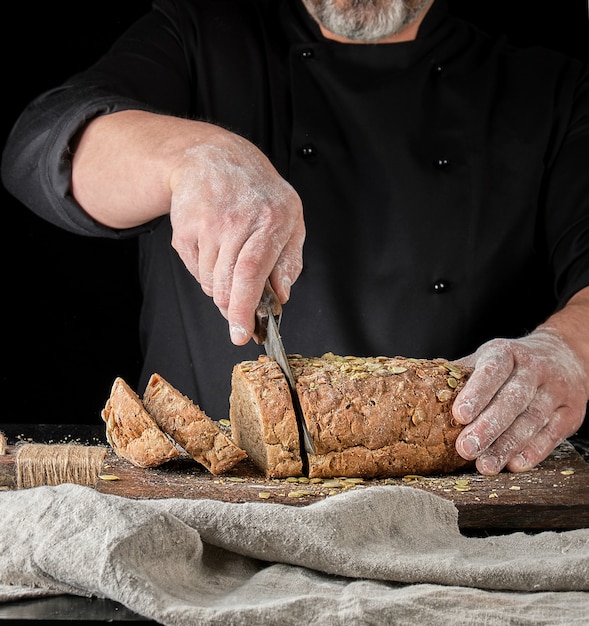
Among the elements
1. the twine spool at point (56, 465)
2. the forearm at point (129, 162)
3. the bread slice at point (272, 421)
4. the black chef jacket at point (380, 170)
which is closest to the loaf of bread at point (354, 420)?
the bread slice at point (272, 421)

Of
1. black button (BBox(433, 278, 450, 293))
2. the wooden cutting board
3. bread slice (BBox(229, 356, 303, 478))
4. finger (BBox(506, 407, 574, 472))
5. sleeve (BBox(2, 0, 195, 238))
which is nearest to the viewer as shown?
the wooden cutting board

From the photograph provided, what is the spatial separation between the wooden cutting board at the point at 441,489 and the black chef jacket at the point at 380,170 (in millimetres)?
894

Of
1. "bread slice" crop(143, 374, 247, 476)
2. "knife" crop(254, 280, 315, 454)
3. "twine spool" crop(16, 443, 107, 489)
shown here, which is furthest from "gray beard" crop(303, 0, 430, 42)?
"twine spool" crop(16, 443, 107, 489)

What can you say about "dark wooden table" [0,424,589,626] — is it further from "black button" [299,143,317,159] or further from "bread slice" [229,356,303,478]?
"black button" [299,143,317,159]

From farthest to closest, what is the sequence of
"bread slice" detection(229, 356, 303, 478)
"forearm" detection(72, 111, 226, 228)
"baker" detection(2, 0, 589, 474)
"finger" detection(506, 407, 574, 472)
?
"baker" detection(2, 0, 589, 474)
"forearm" detection(72, 111, 226, 228)
"finger" detection(506, 407, 574, 472)
"bread slice" detection(229, 356, 303, 478)

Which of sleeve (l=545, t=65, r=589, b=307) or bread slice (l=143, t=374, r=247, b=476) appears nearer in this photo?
bread slice (l=143, t=374, r=247, b=476)

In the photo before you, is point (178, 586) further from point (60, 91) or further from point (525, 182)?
point (525, 182)

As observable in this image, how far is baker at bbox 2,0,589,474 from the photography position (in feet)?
8.88

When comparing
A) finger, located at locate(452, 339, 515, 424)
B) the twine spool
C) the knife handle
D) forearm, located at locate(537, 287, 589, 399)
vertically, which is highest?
the knife handle

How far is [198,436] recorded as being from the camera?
6.28ft

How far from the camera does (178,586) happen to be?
4.13 feet

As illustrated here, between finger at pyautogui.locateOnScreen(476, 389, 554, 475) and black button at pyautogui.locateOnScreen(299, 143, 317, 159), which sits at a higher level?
black button at pyautogui.locateOnScreen(299, 143, 317, 159)

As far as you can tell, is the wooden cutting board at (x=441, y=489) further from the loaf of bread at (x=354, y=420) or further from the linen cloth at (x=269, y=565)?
the linen cloth at (x=269, y=565)

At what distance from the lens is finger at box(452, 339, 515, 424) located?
1946mm
